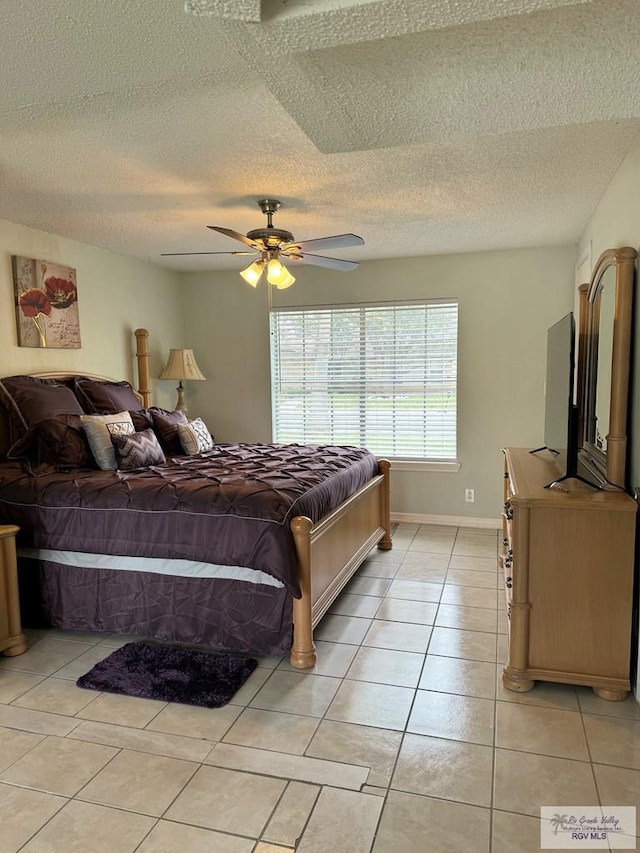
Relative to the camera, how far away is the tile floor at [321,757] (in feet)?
5.72

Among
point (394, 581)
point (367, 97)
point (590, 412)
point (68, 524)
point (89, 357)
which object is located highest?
point (367, 97)

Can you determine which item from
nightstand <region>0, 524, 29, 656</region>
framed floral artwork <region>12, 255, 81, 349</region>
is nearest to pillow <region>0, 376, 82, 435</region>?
framed floral artwork <region>12, 255, 81, 349</region>

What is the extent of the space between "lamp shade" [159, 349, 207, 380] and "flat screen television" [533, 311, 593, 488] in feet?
10.1

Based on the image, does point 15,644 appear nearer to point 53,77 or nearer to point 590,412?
point 53,77

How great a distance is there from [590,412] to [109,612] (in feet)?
9.11

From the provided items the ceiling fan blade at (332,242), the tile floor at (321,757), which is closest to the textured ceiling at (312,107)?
the ceiling fan blade at (332,242)

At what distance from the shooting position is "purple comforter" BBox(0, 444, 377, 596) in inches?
106

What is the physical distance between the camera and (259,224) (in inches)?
153

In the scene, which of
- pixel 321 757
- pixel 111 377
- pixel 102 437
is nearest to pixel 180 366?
pixel 111 377

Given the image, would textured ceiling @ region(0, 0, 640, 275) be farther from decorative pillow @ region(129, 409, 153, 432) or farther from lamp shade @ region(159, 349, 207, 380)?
lamp shade @ region(159, 349, 207, 380)

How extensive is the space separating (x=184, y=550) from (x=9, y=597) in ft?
2.93

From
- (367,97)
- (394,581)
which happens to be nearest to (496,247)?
(394,581)

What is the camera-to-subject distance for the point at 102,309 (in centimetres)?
460

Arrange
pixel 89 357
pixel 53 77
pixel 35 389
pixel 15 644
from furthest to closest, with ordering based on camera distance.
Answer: pixel 89 357 → pixel 35 389 → pixel 15 644 → pixel 53 77
